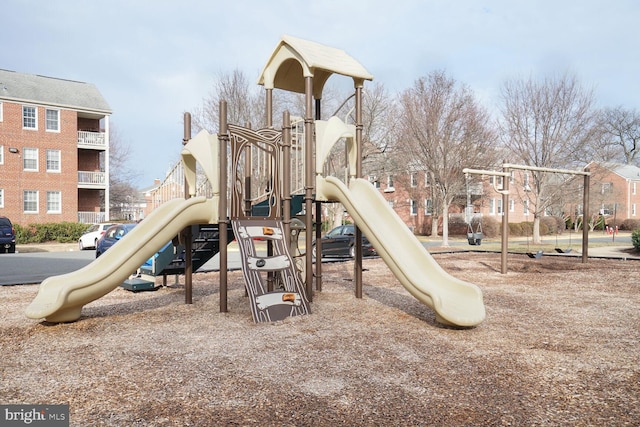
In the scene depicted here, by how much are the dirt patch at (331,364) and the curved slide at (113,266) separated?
0.32m

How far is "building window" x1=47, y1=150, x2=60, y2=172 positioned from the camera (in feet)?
101

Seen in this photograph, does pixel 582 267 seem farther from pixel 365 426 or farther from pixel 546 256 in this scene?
pixel 365 426

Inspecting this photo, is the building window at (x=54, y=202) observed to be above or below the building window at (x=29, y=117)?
below

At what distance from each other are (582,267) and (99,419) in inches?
567

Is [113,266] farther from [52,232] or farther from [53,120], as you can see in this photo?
[53,120]

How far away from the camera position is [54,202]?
101 feet

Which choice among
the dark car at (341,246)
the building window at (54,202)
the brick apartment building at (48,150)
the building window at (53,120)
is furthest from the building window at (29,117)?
the dark car at (341,246)

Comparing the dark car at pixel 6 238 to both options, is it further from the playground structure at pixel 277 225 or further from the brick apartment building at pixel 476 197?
the brick apartment building at pixel 476 197

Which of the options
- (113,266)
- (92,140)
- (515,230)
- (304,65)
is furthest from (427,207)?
(113,266)

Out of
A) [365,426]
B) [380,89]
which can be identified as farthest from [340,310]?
[380,89]

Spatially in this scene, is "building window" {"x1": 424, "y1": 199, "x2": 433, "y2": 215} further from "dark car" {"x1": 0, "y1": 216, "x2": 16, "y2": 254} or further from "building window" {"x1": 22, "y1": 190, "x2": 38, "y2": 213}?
"dark car" {"x1": 0, "y1": 216, "x2": 16, "y2": 254}

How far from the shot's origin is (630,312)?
783 cm

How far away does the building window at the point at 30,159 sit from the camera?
3016 centimetres

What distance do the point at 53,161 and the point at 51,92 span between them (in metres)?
4.92
